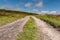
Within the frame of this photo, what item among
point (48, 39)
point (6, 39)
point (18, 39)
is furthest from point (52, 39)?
point (6, 39)

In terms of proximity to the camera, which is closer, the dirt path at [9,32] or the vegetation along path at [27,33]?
the dirt path at [9,32]

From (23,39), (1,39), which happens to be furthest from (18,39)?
(1,39)

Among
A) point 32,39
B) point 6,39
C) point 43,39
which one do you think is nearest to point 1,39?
point 6,39

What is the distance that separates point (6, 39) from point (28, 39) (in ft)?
6.71

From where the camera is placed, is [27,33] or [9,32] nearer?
[27,33]

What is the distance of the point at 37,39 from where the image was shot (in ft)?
59.0

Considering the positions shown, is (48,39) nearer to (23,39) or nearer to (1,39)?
(23,39)

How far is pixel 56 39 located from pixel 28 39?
9.84 feet

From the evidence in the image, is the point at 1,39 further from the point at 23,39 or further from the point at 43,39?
the point at 43,39

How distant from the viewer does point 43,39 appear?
18.0m

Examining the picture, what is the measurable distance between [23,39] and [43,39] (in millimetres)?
2068

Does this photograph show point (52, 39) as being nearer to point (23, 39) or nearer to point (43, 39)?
point (43, 39)

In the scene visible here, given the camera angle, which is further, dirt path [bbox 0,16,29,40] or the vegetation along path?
the vegetation along path

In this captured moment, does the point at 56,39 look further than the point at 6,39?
Yes
